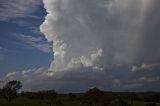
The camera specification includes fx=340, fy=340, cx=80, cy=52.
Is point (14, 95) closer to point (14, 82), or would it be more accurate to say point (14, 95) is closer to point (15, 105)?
point (14, 82)

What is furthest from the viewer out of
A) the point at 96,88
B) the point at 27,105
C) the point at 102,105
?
Result: the point at 27,105

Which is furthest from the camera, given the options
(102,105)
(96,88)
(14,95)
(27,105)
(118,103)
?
(14,95)

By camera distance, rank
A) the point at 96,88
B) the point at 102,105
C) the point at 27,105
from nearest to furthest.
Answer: the point at 102,105 < the point at 96,88 < the point at 27,105

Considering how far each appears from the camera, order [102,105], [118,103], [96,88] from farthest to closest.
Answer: [96,88] < [102,105] < [118,103]

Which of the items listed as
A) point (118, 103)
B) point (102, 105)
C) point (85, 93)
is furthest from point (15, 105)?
point (118, 103)

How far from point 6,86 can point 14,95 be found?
25.6ft

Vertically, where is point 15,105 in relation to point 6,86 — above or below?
below

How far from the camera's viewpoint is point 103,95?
124312 millimetres

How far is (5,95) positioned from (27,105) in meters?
42.6

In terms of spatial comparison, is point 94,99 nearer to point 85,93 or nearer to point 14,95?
point 85,93

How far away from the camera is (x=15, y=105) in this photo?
16400 cm

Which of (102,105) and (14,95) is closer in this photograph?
(102,105)

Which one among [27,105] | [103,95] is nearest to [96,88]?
[103,95]

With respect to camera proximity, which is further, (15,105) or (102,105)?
(15,105)
